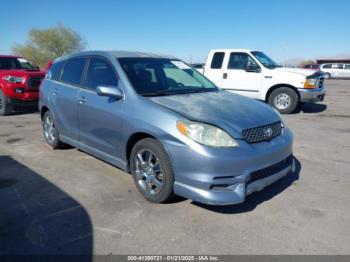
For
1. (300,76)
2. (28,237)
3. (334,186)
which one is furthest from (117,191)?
(300,76)

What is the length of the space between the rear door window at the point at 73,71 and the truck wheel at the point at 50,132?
861 mm

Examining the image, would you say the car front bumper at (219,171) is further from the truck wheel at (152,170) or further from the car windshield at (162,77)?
the car windshield at (162,77)

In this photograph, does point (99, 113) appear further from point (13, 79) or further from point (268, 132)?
point (13, 79)

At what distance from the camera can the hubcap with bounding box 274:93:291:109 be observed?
10375mm

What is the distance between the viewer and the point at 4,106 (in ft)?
32.4

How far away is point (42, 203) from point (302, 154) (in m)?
4.23

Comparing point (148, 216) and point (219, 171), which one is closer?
point (219, 171)

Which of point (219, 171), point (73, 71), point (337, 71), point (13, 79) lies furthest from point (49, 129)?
point (337, 71)

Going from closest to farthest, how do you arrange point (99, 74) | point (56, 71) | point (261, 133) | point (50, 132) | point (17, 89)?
point (261, 133)
point (99, 74)
point (56, 71)
point (50, 132)
point (17, 89)

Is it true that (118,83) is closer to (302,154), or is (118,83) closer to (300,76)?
(302,154)

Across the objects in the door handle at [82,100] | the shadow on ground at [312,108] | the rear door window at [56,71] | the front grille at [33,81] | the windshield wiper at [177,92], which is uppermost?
the rear door window at [56,71]

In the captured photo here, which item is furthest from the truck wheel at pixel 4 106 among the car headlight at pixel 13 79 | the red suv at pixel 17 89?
the car headlight at pixel 13 79

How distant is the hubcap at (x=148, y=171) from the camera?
374 cm

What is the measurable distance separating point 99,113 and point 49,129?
212 centimetres
